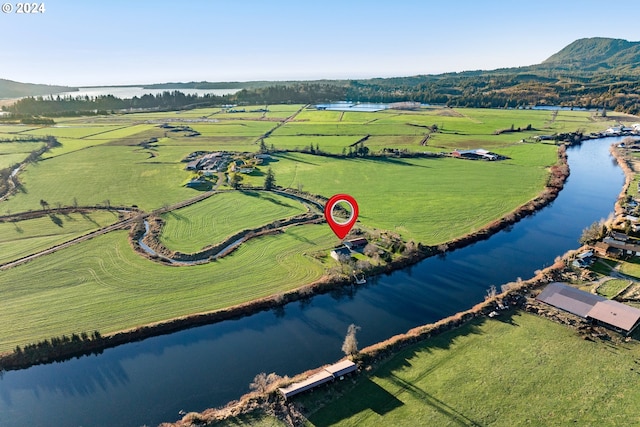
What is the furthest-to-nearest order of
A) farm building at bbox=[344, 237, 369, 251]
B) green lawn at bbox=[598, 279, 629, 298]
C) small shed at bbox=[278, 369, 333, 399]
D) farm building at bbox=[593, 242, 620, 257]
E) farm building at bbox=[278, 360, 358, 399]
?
1. farm building at bbox=[344, 237, 369, 251]
2. farm building at bbox=[593, 242, 620, 257]
3. green lawn at bbox=[598, 279, 629, 298]
4. farm building at bbox=[278, 360, 358, 399]
5. small shed at bbox=[278, 369, 333, 399]

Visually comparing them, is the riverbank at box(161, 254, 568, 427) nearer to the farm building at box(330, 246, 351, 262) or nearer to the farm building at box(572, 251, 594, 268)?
the farm building at box(572, 251, 594, 268)

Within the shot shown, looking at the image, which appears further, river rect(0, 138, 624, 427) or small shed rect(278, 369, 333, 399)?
river rect(0, 138, 624, 427)

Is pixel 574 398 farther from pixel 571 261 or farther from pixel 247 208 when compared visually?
pixel 247 208

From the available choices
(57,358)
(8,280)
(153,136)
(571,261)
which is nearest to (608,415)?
(571,261)

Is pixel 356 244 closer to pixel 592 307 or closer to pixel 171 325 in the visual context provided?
pixel 171 325

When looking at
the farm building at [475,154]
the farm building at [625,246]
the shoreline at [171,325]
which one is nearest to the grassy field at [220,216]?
the shoreline at [171,325]

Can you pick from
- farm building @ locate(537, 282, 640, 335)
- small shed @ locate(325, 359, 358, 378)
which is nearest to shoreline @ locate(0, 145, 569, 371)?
small shed @ locate(325, 359, 358, 378)
